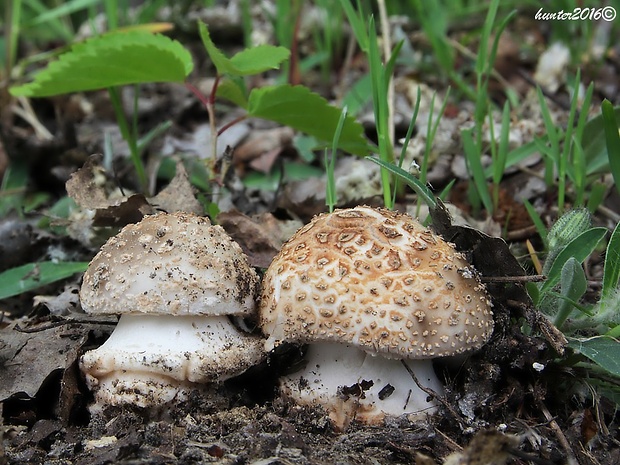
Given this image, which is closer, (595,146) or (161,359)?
(161,359)

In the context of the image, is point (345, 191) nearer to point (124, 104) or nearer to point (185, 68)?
point (185, 68)

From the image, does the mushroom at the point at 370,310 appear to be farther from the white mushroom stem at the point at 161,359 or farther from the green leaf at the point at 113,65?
the green leaf at the point at 113,65

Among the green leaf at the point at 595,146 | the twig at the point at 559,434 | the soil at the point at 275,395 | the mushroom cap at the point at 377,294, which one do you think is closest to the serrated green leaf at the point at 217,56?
the soil at the point at 275,395

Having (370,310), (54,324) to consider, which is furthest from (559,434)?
(54,324)

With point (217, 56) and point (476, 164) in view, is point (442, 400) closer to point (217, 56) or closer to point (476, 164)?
point (476, 164)

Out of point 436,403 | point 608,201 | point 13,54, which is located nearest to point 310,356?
point 436,403

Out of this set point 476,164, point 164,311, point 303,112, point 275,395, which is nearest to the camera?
point 164,311
